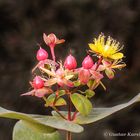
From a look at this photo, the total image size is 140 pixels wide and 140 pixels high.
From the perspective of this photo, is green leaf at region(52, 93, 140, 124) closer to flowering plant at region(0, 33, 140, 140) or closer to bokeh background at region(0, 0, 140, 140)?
flowering plant at region(0, 33, 140, 140)

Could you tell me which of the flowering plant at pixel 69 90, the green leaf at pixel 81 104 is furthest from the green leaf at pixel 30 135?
the green leaf at pixel 81 104

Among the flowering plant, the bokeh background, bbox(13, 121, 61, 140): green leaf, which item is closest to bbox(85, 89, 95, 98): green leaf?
the flowering plant

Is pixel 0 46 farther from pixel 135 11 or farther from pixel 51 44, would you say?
pixel 51 44

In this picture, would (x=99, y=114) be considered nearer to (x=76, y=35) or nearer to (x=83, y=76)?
(x=83, y=76)

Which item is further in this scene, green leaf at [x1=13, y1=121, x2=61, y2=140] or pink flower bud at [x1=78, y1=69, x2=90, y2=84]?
green leaf at [x1=13, y1=121, x2=61, y2=140]

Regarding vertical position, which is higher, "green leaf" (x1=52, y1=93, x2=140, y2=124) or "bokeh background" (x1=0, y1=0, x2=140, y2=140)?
"bokeh background" (x1=0, y1=0, x2=140, y2=140)

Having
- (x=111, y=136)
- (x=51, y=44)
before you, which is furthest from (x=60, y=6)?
(x=51, y=44)

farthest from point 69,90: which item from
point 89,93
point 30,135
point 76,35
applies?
point 76,35
